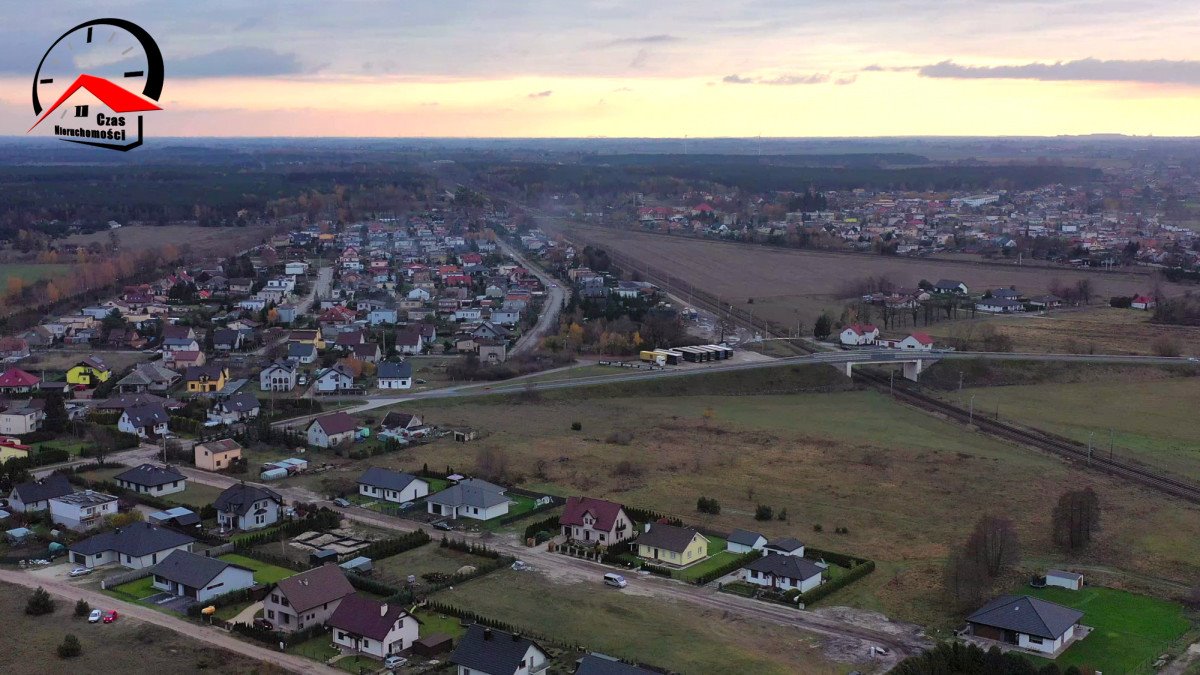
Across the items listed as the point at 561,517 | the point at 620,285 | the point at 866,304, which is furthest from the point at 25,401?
the point at 866,304

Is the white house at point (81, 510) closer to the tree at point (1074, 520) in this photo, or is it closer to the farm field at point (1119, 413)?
the tree at point (1074, 520)

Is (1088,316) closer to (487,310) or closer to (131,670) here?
(487,310)

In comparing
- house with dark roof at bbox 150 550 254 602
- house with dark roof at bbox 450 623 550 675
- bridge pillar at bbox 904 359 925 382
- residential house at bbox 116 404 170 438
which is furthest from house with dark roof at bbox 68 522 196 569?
bridge pillar at bbox 904 359 925 382

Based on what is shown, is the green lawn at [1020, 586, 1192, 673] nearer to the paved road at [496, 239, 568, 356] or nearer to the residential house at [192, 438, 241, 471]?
the residential house at [192, 438, 241, 471]

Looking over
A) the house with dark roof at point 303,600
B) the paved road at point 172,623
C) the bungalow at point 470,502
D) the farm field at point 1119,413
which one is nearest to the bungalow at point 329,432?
the bungalow at point 470,502

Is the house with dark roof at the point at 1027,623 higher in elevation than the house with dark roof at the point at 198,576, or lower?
higher
